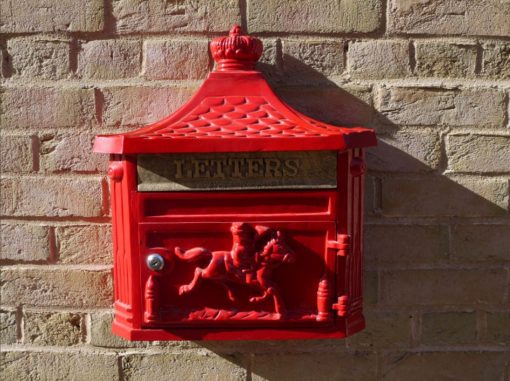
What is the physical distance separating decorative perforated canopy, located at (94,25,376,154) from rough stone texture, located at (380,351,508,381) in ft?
2.26

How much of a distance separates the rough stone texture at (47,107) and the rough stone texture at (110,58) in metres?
0.06

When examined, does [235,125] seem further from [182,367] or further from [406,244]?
[182,367]

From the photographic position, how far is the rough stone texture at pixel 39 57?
167cm

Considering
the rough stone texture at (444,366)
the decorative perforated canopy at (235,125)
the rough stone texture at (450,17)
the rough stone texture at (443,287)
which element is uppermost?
the rough stone texture at (450,17)

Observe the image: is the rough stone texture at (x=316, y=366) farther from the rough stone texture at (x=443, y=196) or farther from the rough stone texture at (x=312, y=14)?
the rough stone texture at (x=312, y=14)

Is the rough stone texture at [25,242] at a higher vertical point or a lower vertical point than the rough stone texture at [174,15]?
lower

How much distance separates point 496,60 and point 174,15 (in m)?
0.90

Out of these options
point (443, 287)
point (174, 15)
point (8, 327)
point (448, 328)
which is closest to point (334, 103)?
point (174, 15)

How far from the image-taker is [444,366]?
175 cm

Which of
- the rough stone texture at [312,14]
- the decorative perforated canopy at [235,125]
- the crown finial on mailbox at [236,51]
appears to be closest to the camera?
the decorative perforated canopy at [235,125]

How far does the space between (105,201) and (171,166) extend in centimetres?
42

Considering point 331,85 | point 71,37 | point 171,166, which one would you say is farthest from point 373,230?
point 71,37

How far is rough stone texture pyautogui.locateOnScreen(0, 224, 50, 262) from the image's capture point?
1.70m

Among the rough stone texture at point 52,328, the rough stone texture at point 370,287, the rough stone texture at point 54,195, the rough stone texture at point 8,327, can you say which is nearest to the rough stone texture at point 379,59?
the rough stone texture at point 370,287
